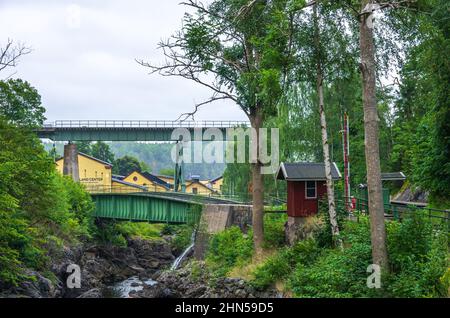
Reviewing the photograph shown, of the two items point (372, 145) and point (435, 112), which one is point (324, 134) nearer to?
point (372, 145)

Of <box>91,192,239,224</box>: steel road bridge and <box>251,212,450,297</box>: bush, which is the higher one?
<box>91,192,239,224</box>: steel road bridge

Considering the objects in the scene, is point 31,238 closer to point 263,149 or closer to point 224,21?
point 263,149

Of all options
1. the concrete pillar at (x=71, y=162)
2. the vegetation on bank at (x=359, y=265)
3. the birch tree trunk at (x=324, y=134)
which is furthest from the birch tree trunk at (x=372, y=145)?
the concrete pillar at (x=71, y=162)

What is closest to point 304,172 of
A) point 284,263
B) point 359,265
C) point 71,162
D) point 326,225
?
point 326,225

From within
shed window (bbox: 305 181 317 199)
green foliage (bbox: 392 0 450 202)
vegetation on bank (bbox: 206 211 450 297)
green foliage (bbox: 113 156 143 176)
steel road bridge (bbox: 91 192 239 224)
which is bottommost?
vegetation on bank (bbox: 206 211 450 297)

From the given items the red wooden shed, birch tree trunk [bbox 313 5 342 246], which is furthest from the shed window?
birch tree trunk [bbox 313 5 342 246]

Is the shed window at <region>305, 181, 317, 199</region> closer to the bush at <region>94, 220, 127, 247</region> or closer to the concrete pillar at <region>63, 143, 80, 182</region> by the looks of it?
the bush at <region>94, 220, 127, 247</region>

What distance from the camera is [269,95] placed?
21.1 meters

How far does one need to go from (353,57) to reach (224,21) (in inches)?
246

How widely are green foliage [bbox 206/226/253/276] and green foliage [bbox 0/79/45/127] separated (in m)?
22.5

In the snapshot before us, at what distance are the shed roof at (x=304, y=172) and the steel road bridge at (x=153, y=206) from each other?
11.1 meters

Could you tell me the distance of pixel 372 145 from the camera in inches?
646

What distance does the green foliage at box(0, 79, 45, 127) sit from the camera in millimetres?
48069
